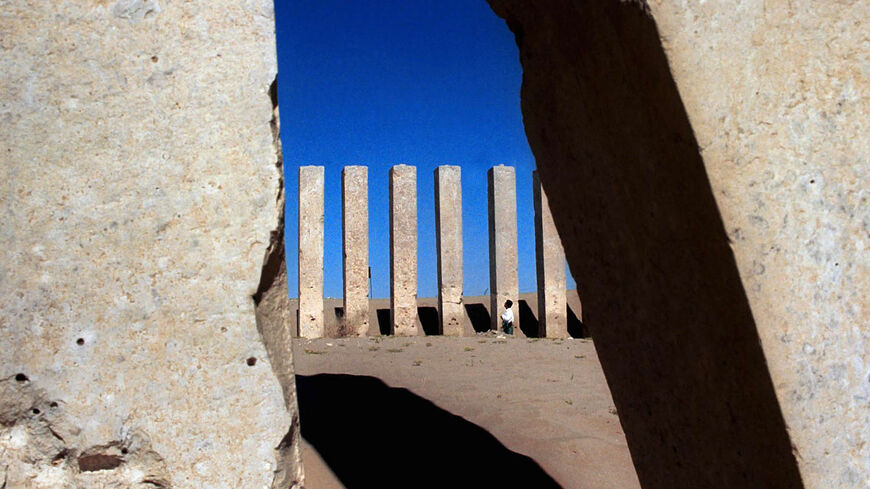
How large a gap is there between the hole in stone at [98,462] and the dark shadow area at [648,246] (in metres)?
1.41

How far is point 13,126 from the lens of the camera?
1.48 meters

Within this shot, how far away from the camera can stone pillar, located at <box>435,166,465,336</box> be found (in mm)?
11523

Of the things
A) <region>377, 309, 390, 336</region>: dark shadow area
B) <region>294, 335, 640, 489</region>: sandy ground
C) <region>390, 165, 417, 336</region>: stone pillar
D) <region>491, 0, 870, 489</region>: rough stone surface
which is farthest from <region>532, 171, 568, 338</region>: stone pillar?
<region>491, 0, 870, 489</region>: rough stone surface

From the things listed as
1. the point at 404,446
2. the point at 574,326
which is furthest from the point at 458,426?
the point at 574,326

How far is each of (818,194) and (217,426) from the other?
4.74 ft

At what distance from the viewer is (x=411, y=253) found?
11.5 meters

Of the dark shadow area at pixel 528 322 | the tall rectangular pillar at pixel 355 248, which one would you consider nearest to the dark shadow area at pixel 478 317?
the dark shadow area at pixel 528 322

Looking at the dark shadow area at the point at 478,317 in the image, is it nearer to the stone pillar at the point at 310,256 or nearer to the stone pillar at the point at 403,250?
the stone pillar at the point at 403,250

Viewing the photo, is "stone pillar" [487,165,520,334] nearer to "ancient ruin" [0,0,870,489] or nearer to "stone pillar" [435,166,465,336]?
"stone pillar" [435,166,465,336]

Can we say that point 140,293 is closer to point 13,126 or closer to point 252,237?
point 252,237

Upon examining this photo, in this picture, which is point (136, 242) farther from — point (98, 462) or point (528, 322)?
point (528, 322)

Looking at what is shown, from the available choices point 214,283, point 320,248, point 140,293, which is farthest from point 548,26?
point 320,248

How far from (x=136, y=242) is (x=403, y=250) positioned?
1003 centimetres

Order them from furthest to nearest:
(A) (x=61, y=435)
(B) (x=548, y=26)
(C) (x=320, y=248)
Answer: (C) (x=320, y=248) → (B) (x=548, y=26) → (A) (x=61, y=435)
